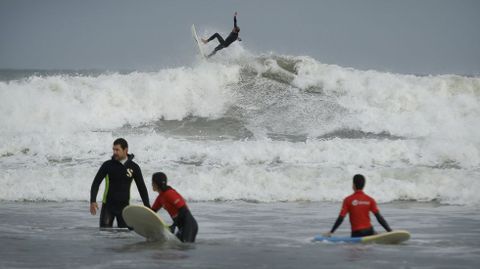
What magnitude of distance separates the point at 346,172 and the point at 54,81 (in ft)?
46.1

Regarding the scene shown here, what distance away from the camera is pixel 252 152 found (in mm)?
18859

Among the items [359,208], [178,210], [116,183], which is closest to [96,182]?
[116,183]

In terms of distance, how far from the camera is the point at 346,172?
672 inches

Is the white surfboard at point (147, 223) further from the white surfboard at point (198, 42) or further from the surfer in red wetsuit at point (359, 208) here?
the white surfboard at point (198, 42)

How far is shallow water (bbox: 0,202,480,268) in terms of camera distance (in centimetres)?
816

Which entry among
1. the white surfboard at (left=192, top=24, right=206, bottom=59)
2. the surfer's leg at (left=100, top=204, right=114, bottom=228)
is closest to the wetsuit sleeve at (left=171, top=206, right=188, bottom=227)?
the surfer's leg at (left=100, top=204, right=114, bottom=228)

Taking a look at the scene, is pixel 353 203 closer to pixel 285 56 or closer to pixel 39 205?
pixel 39 205

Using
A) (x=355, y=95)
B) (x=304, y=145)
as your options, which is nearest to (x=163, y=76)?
(x=355, y=95)

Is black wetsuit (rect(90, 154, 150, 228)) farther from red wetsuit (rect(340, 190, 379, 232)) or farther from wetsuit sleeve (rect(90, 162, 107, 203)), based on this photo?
red wetsuit (rect(340, 190, 379, 232))

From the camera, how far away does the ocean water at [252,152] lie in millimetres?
9648

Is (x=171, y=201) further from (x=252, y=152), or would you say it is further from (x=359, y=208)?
(x=252, y=152)

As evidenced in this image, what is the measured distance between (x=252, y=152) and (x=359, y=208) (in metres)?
9.50

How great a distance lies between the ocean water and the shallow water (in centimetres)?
4

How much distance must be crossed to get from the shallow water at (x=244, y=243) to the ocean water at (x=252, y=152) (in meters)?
0.04
